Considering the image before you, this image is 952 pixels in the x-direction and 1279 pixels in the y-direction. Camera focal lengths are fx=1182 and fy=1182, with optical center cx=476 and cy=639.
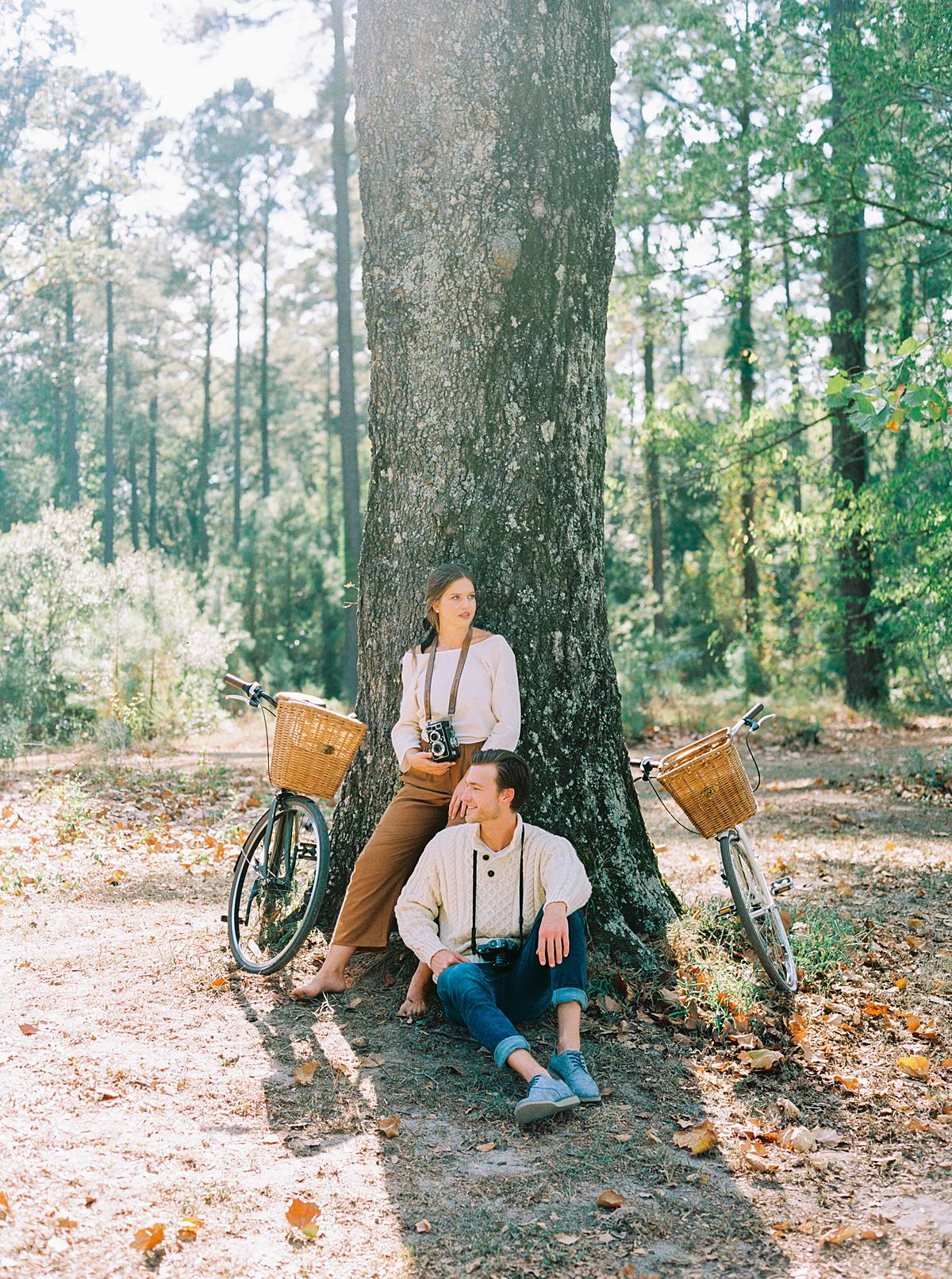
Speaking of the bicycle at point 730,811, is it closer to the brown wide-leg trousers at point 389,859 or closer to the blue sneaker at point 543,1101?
the brown wide-leg trousers at point 389,859

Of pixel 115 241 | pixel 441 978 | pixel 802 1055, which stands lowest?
pixel 802 1055

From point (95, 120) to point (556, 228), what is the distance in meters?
29.4

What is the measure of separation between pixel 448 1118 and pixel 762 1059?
1.22m

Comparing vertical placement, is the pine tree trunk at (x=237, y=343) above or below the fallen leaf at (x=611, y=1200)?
above

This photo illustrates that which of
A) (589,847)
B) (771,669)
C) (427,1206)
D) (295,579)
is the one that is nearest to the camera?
(427,1206)

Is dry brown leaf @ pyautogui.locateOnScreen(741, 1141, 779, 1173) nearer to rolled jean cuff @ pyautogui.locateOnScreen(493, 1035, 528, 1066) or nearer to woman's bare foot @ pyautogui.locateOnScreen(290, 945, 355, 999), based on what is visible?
rolled jean cuff @ pyautogui.locateOnScreen(493, 1035, 528, 1066)

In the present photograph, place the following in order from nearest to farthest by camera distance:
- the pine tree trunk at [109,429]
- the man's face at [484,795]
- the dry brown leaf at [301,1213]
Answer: the dry brown leaf at [301,1213] < the man's face at [484,795] < the pine tree trunk at [109,429]

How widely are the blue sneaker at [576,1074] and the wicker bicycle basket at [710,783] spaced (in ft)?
3.61

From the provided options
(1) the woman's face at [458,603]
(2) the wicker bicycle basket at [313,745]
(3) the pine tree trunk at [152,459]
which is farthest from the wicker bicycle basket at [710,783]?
(3) the pine tree trunk at [152,459]

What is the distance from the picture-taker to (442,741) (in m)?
4.81

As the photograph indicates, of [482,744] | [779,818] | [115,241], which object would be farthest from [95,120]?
[482,744]

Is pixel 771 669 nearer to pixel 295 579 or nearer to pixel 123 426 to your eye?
pixel 295 579

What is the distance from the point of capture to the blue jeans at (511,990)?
13.4 feet

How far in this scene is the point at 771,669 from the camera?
2120 cm
